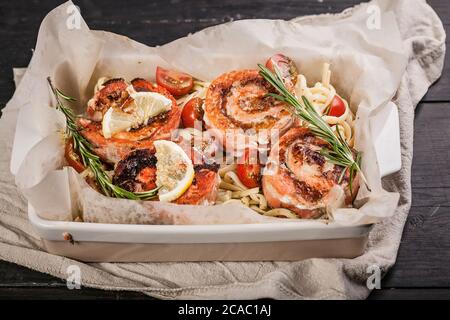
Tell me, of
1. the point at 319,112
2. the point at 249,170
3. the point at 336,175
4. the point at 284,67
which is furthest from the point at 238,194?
the point at 284,67

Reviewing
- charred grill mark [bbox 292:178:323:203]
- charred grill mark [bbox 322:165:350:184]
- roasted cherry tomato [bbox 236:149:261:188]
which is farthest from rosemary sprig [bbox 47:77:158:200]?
charred grill mark [bbox 322:165:350:184]

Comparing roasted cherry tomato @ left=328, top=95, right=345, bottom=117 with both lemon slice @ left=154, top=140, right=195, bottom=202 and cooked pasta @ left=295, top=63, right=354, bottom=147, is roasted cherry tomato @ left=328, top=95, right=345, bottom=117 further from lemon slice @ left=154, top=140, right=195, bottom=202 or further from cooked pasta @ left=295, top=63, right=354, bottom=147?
lemon slice @ left=154, top=140, right=195, bottom=202

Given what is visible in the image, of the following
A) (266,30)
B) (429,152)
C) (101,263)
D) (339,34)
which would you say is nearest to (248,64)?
(266,30)

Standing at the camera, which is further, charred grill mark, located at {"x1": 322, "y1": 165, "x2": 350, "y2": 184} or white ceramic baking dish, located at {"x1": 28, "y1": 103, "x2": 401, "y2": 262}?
charred grill mark, located at {"x1": 322, "y1": 165, "x2": 350, "y2": 184}

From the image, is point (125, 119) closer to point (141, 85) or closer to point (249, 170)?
point (141, 85)

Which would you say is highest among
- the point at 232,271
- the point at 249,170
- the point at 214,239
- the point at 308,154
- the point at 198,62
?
the point at 198,62
